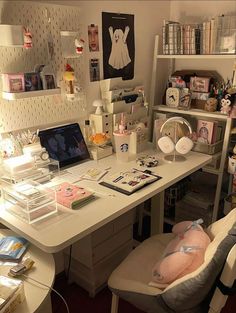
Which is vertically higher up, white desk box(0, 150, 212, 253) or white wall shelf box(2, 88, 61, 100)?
white wall shelf box(2, 88, 61, 100)

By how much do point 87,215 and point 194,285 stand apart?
486 millimetres

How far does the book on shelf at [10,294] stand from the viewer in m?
0.95

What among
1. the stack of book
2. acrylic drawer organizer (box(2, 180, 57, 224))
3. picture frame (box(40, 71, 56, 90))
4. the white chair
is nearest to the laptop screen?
picture frame (box(40, 71, 56, 90))

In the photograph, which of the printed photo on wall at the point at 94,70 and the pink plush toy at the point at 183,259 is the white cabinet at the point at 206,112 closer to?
the printed photo on wall at the point at 94,70

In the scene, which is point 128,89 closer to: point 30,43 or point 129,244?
point 30,43

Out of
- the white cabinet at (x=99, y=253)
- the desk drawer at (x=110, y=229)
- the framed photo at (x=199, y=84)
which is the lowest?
the white cabinet at (x=99, y=253)

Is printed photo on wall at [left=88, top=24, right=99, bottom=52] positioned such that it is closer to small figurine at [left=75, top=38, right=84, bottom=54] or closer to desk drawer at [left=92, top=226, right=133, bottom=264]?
small figurine at [left=75, top=38, right=84, bottom=54]

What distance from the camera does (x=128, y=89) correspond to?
80.5 inches

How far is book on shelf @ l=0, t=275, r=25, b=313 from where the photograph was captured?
95cm

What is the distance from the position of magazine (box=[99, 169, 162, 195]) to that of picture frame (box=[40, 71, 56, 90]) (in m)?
0.57

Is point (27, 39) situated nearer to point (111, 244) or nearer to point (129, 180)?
point (129, 180)

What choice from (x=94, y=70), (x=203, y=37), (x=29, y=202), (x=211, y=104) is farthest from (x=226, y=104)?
(x=29, y=202)

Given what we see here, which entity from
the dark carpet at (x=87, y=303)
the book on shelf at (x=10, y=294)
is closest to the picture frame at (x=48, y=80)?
the book on shelf at (x=10, y=294)

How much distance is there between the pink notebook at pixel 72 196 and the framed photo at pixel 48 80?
53cm
